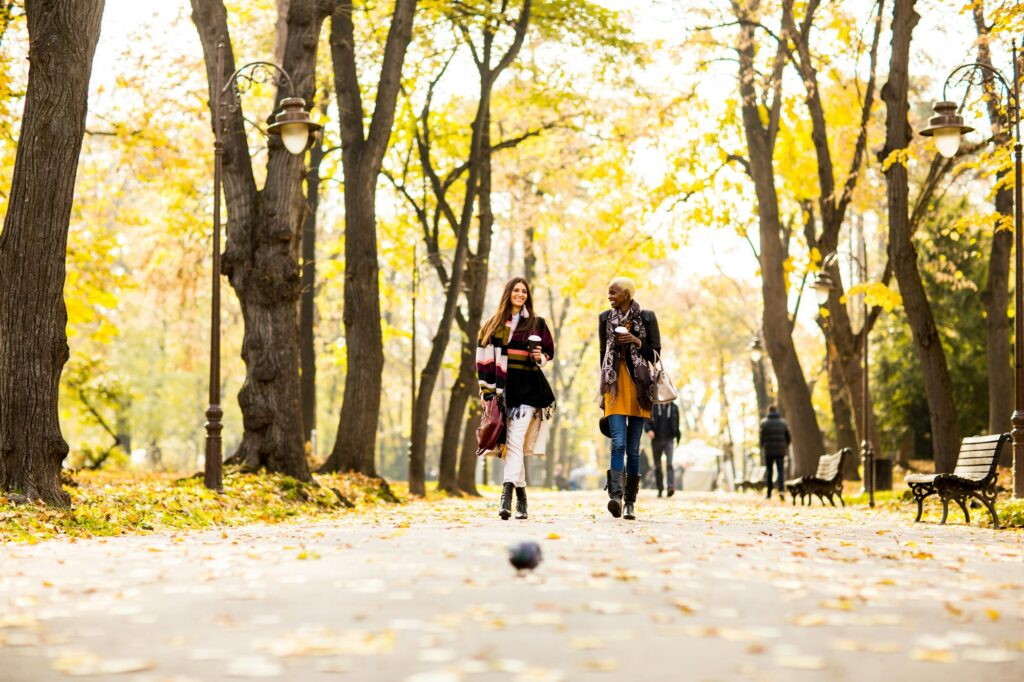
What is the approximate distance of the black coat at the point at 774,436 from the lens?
82.0 ft

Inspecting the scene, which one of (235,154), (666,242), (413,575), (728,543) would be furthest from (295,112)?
(666,242)

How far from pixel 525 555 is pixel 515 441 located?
15.8ft

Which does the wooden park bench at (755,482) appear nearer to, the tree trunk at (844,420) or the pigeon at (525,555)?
the tree trunk at (844,420)

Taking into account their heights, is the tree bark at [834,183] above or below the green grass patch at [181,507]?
above

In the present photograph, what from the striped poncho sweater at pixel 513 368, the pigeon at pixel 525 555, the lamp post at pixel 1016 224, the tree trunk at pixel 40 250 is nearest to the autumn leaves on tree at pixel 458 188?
the tree trunk at pixel 40 250

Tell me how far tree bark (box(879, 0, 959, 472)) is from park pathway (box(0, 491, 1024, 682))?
10299mm

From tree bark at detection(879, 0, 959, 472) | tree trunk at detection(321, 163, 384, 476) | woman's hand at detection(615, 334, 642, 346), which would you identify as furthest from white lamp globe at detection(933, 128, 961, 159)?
tree trunk at detection(321, 163, 384, 476)

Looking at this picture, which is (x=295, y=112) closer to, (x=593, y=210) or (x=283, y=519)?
(x=283, y=519)

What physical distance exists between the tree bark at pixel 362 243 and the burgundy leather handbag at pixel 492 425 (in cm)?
863

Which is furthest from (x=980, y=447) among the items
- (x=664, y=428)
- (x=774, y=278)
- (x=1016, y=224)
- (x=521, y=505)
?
(x=774, y=278)

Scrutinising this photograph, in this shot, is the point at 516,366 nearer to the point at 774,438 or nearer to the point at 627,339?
the point at 627,339

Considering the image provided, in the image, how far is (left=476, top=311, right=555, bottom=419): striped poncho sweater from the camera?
1163 centimetres

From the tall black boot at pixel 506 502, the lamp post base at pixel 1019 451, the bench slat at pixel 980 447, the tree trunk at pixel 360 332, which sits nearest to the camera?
the tall black boot at pixel 506 502

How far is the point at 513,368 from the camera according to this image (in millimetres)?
11711
